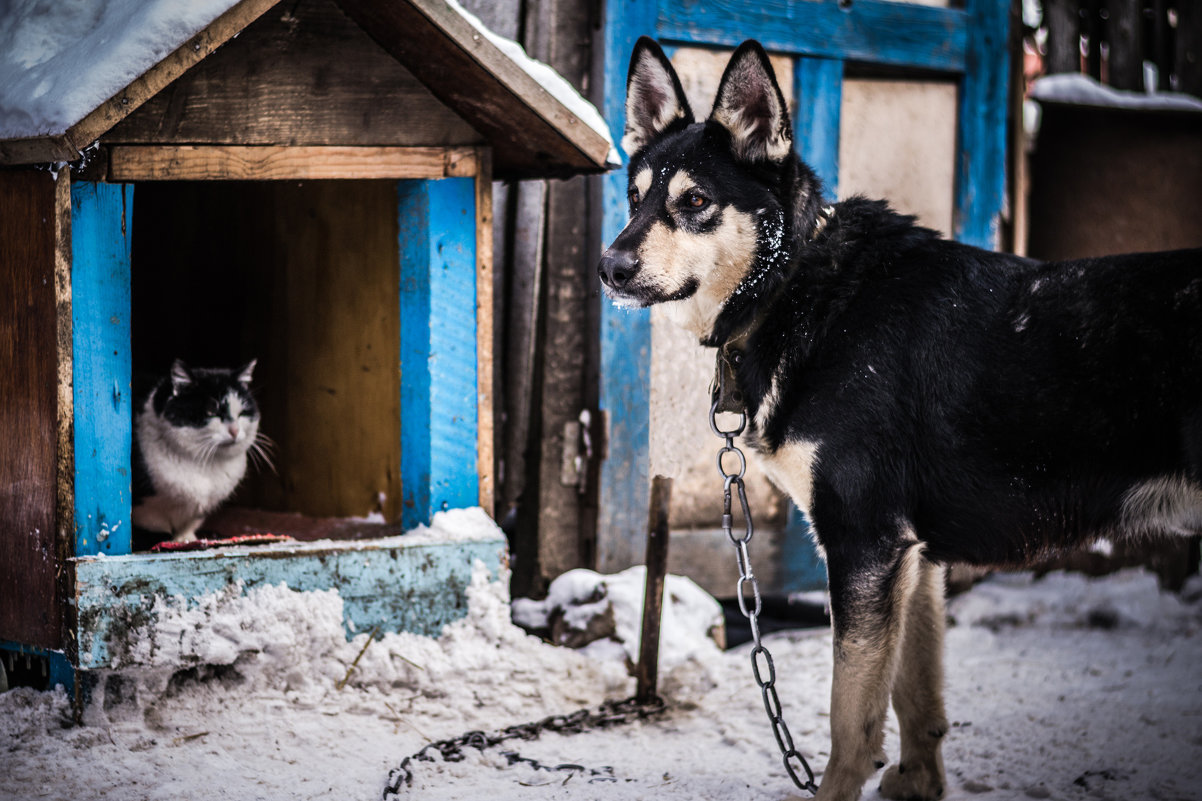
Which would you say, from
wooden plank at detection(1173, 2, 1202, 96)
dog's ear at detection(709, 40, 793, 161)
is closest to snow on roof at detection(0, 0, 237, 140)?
dog's ear at detection(709, 40, 793, 161)

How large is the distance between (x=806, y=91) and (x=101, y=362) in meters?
3.29

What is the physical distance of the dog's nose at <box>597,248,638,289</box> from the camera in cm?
286

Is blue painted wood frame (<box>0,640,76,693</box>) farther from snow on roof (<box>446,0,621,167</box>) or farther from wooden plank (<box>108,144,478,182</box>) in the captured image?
snow on roof (<box>446,0,621,167</box>)

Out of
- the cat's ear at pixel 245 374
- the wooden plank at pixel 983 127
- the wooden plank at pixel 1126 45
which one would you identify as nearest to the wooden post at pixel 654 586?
the cat's ear at pixel 245 374

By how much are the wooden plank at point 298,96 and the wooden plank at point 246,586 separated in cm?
131

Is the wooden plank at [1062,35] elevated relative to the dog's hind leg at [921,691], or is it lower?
elevated

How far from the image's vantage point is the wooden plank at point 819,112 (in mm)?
4809

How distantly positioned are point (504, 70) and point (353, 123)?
555mm

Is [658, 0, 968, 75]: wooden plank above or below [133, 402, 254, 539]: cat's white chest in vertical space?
above

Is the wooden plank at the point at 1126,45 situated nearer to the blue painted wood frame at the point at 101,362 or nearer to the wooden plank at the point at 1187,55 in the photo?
the wooden plank at the point at 1187,55

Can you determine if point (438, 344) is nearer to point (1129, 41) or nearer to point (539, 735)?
point (539, 735)

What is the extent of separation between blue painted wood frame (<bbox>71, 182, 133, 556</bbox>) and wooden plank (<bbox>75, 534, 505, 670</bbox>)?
147 millimetres

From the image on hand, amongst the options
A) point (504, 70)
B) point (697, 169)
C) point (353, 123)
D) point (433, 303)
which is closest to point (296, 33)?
point (353, 123)

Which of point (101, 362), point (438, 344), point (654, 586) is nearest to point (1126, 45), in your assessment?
point (654, 586)
